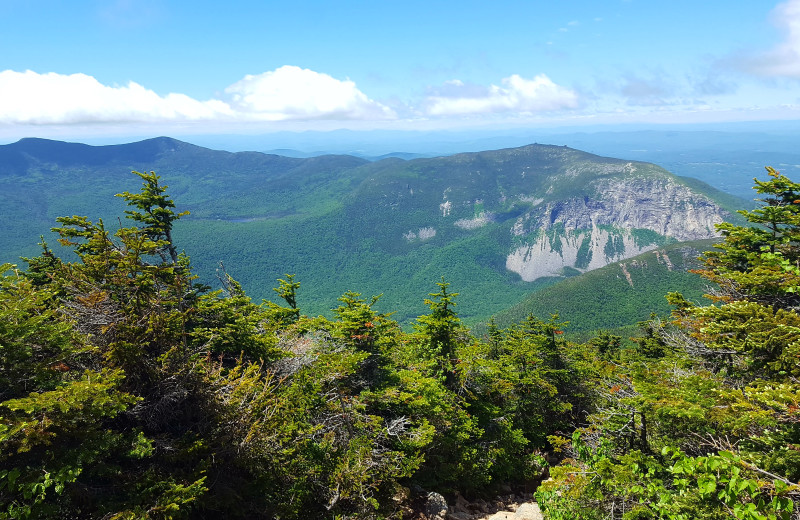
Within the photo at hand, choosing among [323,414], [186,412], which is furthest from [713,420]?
[186,412]

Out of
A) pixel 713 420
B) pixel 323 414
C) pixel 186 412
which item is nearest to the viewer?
pixel 186 412

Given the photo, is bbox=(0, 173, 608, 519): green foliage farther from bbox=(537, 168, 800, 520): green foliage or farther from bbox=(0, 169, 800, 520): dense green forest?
bbox=(537, 168, 800, 520): green foliage

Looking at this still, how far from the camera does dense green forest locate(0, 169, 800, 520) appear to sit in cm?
869

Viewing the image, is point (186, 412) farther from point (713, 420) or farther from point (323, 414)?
point (713, 420)

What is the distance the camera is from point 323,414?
17047 millimetres

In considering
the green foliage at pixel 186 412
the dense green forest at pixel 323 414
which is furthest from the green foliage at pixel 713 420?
the green foliage at pixel 186 412

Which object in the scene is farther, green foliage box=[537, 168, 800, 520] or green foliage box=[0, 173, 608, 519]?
green foliage box=[537, 168, 800, 520]

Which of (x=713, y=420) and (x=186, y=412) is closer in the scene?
(x=186, y=412)

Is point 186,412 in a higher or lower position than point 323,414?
higher

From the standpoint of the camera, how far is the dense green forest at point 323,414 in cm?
869

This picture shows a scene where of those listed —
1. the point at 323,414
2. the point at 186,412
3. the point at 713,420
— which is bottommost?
the point at 323,414

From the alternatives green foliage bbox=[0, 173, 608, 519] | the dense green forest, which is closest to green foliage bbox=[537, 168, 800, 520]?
the dense green forest

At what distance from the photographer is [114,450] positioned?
991cm

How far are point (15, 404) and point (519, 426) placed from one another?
27.8m
